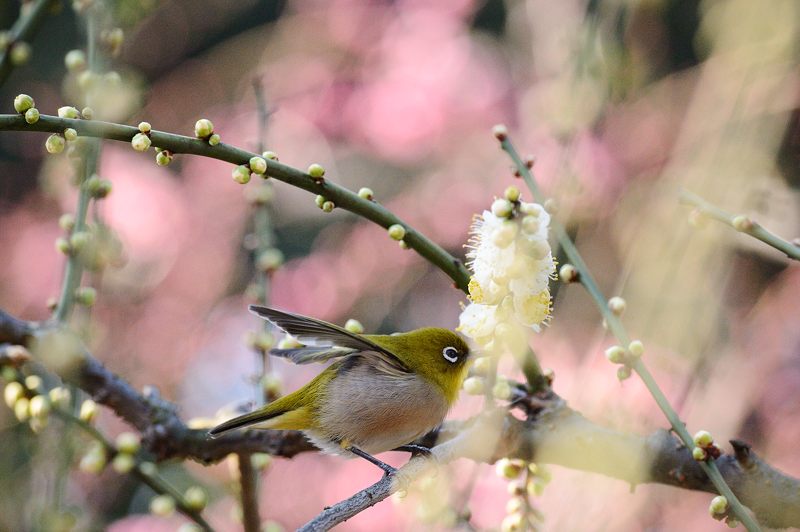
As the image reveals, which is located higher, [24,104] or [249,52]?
[249,52]

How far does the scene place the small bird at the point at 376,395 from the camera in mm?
1650

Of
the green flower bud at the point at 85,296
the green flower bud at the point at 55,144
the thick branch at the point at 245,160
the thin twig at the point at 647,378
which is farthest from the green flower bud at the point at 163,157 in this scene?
the green flower bud at the point at 85,296

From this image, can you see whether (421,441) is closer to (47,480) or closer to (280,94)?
(47,480)

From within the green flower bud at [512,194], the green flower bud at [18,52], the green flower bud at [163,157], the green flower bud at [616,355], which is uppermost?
the green flower bud at [18,52]

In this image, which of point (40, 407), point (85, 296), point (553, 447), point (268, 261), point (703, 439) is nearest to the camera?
point (703, 439)

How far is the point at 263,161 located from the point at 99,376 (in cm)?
78

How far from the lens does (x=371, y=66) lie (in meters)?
4.36

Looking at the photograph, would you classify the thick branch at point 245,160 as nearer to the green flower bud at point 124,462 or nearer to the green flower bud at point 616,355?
the green flower bud at point 616,355

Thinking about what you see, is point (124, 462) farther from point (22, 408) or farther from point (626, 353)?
point (626, 353)

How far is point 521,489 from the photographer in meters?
1.46

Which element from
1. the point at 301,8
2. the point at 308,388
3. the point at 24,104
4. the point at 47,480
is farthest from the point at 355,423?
the point at 301,8

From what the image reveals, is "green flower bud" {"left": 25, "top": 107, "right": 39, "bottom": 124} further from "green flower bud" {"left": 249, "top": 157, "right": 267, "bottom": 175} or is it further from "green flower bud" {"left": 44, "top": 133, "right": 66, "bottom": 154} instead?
"green flower bud" {"left": 249, "top": 157, "right": 267, "bottom": 175}

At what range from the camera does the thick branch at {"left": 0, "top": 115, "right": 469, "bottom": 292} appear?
1061 millimetres

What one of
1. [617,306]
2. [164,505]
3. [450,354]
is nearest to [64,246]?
[164,505]
